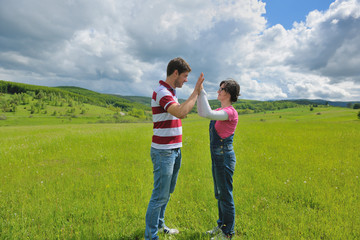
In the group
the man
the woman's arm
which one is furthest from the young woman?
the man

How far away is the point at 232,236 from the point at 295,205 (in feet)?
7.25

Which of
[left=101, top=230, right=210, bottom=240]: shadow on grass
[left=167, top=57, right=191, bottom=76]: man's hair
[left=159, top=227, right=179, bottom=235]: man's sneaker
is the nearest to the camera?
[left=167, top=57, right=191, bottom=76]: man's hair

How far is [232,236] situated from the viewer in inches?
138

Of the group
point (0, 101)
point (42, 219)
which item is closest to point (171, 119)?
point (42, 219)

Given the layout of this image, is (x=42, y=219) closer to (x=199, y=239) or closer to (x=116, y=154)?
(x=199, y=239)

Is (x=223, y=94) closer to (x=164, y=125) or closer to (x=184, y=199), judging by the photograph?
(x=164, y=125)

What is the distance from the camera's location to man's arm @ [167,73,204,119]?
264 centimetres

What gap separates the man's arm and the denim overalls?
0.94 m

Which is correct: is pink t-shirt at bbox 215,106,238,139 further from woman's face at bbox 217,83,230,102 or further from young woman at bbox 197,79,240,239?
woman's face at bbox 217,83,230,102

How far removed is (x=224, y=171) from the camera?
333 cm

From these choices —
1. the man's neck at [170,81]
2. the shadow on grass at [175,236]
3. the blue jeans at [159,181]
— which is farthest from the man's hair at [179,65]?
the shadow on grass at [175,236]

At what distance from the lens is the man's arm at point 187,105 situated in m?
2.64

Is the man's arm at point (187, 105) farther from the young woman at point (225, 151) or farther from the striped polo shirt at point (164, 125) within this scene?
the young woman at point (225, 151)

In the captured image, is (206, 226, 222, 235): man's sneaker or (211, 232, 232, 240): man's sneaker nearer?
(211, 232, 232, 240): man's sneaker
